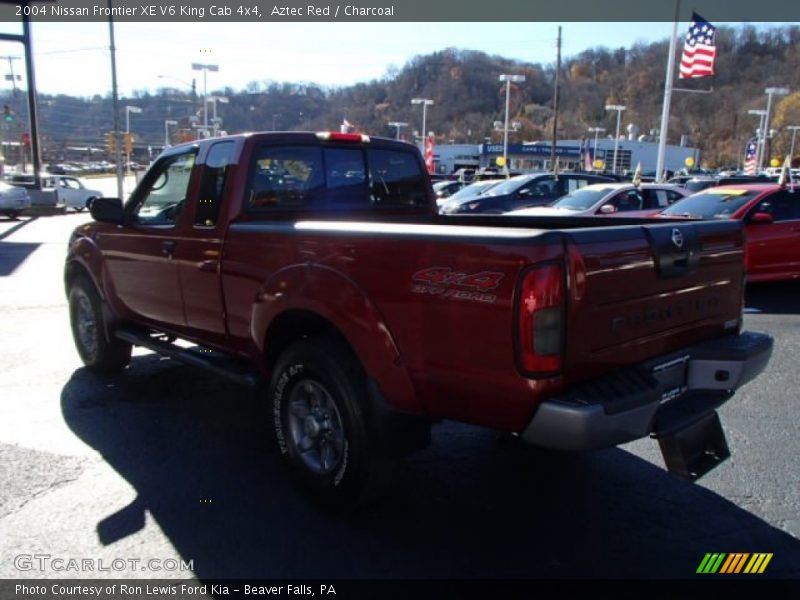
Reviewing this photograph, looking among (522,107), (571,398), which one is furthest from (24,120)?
(571,398)

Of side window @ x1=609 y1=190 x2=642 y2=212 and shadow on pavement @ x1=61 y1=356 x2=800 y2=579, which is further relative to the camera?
side window @ x1=609 y1=190 x2=642 y2=212

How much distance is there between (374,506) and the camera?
133 inches

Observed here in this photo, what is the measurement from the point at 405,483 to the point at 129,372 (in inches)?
131

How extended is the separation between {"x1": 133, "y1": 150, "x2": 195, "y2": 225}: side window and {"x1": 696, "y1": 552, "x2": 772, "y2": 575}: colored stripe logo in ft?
12.5

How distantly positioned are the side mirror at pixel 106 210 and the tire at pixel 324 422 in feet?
7.67

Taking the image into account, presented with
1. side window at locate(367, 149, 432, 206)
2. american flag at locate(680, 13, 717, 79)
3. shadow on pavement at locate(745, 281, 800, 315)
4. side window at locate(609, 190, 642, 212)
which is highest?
american flag at locate(680, 13, 717, 79)

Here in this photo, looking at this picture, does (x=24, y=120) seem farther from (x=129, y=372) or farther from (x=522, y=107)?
(x=129, y=372)

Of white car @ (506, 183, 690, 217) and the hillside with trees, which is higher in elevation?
the hillside with trees

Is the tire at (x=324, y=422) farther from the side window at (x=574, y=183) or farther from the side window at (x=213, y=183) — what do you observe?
the side window at (x=574, y=183)

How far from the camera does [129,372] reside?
5.95 metres

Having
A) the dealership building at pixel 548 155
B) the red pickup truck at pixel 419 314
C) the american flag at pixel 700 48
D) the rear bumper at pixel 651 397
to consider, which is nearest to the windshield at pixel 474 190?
the american flag at pixel 700 48

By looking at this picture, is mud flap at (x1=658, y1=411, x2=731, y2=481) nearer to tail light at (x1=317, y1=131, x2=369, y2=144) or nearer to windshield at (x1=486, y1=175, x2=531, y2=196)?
tail light at (x1=317, y1=131, x2=369, y2=144)

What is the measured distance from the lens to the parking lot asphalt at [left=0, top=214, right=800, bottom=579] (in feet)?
9.89

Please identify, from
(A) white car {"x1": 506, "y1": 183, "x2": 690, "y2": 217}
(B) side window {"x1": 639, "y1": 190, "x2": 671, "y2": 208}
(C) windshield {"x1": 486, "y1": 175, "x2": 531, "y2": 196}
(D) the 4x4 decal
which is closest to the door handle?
(D) the 4x4 decal
